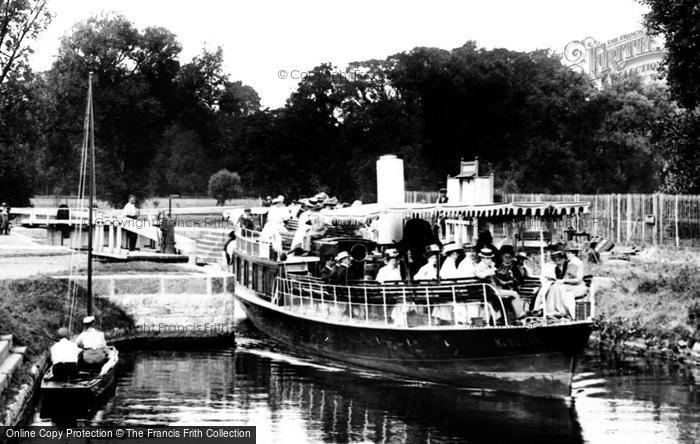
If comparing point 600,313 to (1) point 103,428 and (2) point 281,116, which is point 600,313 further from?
(2) point 281,116

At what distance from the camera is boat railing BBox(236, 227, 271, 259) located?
30.2 meters

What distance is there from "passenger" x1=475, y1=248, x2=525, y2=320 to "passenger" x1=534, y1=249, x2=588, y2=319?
0.66 m

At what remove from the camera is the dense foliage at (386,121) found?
67.2 m

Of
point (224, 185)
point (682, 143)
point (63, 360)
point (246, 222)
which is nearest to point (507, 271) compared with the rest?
point (63, 360)

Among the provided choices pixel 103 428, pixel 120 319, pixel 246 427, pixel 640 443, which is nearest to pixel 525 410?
pixel 640 443

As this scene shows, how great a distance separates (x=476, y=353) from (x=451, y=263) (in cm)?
198

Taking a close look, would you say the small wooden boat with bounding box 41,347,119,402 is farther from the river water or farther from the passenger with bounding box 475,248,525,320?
the passenger with bounding box 475,248,525,320

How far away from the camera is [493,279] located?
2123 cm

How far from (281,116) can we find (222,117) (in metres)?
17.9

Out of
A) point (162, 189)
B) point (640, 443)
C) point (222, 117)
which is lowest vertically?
point (640, 443)

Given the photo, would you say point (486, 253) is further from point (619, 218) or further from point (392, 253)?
point (619, 218)

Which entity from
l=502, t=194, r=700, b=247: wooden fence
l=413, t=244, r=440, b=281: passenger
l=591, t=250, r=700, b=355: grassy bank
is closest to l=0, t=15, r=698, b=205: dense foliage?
l=502, t=194, r=700, b=247: wooden fence

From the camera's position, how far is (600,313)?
30.4 metres

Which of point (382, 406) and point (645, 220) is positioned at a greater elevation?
point (645, 220)
